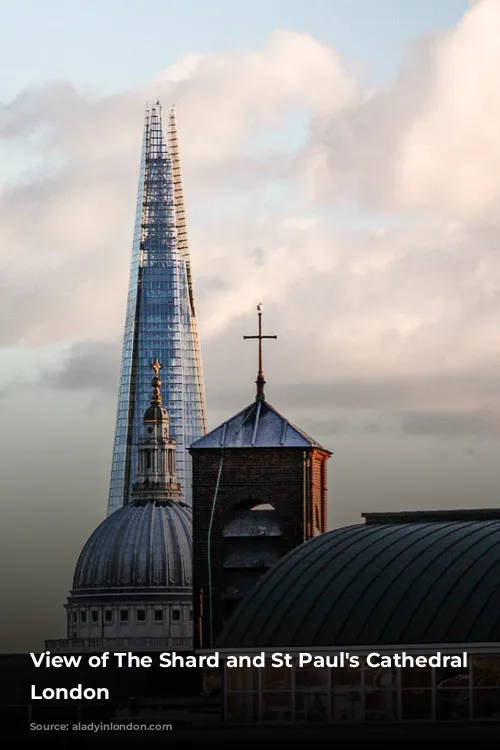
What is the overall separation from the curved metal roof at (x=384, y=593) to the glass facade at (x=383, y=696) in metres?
4.43

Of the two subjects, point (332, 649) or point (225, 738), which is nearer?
point (225, 738)

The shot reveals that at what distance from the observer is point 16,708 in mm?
86000

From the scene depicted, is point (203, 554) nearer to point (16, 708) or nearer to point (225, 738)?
point (16, 708)

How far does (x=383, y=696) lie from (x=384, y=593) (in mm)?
10030

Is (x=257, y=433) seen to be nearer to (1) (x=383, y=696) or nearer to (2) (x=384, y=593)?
(2) (x=384, y=593)

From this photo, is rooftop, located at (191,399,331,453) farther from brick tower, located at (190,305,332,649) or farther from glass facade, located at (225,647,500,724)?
glass facade, located at (225,647,500,724)

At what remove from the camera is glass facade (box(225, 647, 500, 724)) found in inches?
2862

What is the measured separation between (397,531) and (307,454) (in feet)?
53.9

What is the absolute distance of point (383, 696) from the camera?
72.8 m

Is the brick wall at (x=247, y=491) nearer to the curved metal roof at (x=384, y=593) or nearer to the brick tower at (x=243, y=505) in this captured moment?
the brick tower at (x=243, y=505)

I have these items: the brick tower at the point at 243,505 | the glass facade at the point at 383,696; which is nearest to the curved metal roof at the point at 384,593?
the glass facade at the point at 383,696

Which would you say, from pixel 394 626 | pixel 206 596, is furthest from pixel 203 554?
pixel 394 626

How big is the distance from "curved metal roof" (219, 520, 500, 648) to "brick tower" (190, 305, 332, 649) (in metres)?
13.2

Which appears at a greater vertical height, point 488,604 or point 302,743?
point 488,604
